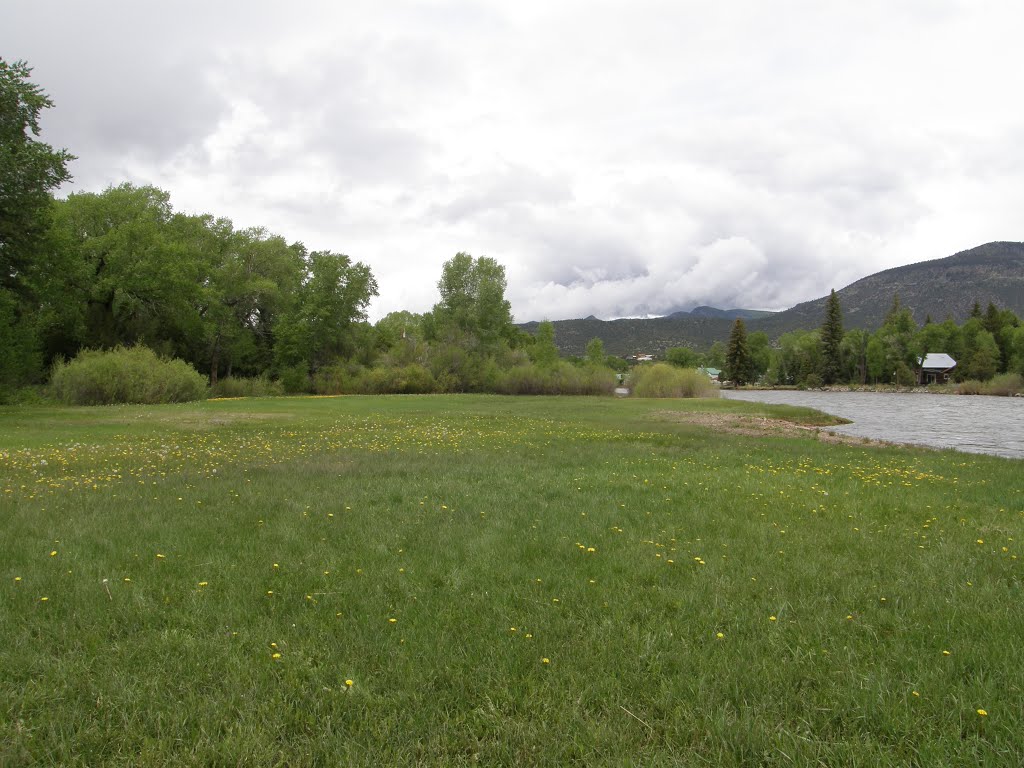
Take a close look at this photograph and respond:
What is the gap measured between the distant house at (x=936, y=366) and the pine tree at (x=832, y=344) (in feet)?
51.9

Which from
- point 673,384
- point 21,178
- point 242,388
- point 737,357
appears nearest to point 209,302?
point 242,388

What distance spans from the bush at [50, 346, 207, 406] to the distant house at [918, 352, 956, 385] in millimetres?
134381

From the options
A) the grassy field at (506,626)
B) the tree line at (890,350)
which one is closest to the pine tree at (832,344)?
the tree line at (890,350)

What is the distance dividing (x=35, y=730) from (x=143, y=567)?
2862 millimetres

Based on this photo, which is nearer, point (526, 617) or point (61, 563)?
point (526, 617)

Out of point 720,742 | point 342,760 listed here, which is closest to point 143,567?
point 342,760

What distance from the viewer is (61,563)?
5938 mm

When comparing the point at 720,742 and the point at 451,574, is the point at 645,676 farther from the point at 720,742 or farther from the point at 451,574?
the point at 451,574

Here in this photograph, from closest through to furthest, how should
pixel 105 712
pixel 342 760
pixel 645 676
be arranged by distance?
pixel 342 760
pixel 105 712
pixel 645 676

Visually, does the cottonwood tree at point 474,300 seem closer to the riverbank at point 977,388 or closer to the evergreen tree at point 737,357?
the evergreen tree at point 737,357

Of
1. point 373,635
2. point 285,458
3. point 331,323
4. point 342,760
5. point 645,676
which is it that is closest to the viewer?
point 342,760

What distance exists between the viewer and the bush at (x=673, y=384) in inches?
2429

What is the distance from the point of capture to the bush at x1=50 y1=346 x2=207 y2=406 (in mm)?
34938

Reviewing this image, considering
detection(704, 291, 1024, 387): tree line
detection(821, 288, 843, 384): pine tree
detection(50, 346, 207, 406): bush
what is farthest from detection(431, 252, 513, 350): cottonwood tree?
detection(821, 288, 843, 384): pine tree
